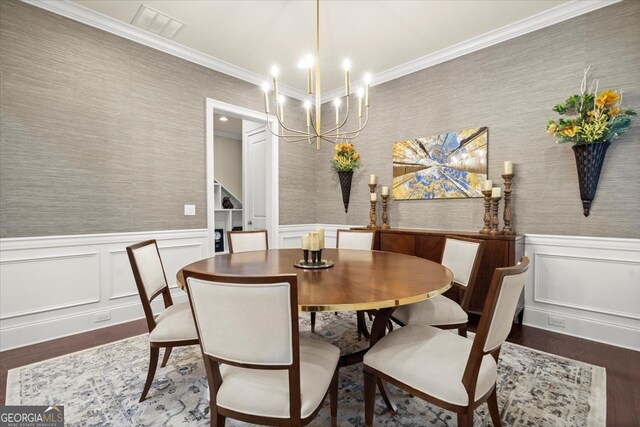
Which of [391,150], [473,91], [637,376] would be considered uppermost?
[473,91]

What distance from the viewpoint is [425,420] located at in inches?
63.0

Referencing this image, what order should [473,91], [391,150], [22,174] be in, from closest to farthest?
[22,174], [473,91], [391,150]

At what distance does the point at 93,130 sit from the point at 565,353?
4355mm

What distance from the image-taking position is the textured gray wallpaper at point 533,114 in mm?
2418

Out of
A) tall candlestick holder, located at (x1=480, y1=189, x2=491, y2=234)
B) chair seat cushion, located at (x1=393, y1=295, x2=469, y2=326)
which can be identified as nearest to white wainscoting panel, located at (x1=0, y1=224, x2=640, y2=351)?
tall candlestick holder, located at (x1=480, y1=189, x2=491, y2=234)

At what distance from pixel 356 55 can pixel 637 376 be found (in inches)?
140

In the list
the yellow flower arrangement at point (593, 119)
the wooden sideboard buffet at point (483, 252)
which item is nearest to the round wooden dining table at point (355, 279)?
the wooden sideboard buffet at point (483, 252)

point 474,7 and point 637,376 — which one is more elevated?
point 474,7

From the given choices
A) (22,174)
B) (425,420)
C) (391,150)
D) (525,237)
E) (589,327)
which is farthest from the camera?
(391,150)

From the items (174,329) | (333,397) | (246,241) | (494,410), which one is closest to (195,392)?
(174,329)

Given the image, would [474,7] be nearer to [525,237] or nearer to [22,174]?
[525,237]

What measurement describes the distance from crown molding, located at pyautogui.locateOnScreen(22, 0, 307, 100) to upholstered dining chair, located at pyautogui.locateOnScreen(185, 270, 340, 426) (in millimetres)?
2981

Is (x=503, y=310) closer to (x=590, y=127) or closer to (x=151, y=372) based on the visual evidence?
(x=151, y=372)

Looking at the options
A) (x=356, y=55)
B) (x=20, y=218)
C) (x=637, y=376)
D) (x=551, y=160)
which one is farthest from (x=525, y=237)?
(x=20, y=218)
